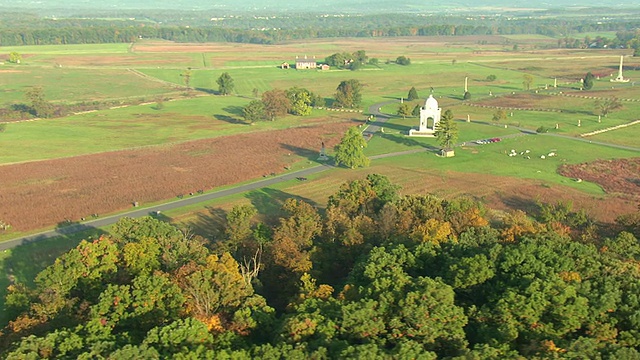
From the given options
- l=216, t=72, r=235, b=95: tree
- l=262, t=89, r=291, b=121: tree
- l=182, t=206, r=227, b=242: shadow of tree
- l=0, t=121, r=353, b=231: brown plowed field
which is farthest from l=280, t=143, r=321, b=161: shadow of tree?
l=216, t=72, r=235, b=95: tree

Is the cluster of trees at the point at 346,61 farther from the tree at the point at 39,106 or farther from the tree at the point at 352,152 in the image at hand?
the tree at the point at 352,152

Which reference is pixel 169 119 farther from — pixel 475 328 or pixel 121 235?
pixel 475 328

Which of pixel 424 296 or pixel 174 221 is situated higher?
pixel 424 296

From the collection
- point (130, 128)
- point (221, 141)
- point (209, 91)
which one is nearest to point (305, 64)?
point (209, 91)

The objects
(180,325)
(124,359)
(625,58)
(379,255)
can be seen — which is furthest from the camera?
(625,58)

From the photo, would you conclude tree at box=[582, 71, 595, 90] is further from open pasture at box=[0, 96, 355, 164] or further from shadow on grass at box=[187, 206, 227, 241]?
shadow on grass at box=[187, 206, 227, 241]

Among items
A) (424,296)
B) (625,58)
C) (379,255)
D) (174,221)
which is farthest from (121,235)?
(625,58)
